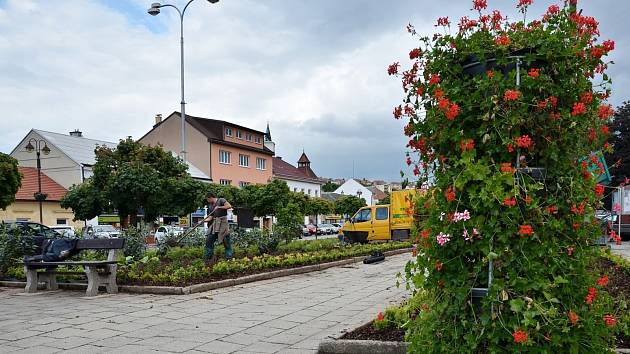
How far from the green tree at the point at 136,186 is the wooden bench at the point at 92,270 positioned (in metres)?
19.4

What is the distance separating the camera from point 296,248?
56.8ft

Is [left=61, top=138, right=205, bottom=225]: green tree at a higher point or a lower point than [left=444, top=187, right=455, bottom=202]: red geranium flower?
higher

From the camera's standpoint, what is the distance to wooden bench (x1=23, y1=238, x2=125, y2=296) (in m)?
9.45

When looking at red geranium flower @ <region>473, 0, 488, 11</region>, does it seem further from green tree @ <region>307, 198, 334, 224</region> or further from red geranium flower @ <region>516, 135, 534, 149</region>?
green tree @ <region>307, 198, 334, 224</region>

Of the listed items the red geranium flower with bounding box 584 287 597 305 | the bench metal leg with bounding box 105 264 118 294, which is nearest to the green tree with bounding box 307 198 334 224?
the bench metal leg with bounding box 105 264 118 294

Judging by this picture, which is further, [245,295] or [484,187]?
[245,295]

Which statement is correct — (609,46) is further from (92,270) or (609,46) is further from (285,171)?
(285,171)

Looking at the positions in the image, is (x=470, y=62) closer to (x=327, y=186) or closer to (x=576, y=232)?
(x=576, y=232)

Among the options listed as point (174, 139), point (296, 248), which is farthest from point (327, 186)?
point (296, 248)

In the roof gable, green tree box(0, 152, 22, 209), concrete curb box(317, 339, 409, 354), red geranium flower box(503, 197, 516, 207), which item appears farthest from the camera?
the roof gable

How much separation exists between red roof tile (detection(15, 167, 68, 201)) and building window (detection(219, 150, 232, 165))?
16595mm

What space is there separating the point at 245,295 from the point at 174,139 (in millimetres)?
49857

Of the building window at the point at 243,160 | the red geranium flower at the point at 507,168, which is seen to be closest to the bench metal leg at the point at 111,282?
the red geranium flower at the point at 507,168

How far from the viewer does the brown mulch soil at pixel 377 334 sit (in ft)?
16.3
